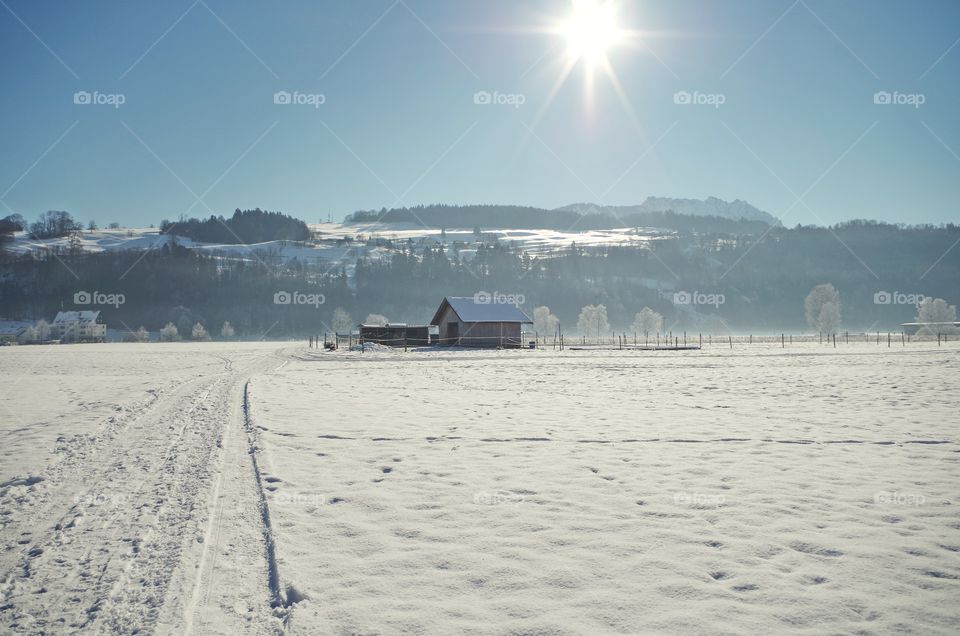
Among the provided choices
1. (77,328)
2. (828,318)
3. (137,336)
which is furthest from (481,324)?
(77,328)

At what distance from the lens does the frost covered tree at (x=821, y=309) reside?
363 feet

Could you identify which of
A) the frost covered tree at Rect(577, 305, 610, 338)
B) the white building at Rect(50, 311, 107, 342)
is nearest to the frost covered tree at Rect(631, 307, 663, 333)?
the frost covered tree at Rect(577, 305, 610, 338)

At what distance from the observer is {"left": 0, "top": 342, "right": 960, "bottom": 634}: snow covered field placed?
4.08 meters

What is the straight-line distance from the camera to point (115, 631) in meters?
3.80
